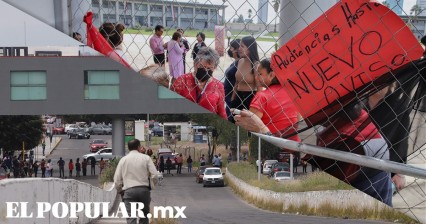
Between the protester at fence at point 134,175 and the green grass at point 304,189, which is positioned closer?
the protester at fence at point 134,175

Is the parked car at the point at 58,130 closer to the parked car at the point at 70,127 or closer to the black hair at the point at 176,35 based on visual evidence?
the parked car at the point at 70,127

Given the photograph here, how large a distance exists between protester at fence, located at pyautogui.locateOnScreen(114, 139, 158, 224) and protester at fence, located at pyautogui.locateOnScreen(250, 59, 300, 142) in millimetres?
924

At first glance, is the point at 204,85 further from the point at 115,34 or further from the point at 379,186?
the point at 379,186

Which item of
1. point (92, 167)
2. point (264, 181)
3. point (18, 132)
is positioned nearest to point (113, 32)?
point (264, 181)

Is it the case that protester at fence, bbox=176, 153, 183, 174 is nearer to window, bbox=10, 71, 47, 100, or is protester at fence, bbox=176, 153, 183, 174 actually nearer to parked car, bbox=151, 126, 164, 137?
parked car, bbox=151, 126, 164, 137

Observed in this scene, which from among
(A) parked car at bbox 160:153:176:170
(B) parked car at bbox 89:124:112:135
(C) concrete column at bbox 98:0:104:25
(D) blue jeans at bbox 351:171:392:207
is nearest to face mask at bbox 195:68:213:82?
(C) concrete column at bbox 98:0:104:25

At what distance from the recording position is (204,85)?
1.64m

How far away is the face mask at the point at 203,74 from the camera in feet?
5.26

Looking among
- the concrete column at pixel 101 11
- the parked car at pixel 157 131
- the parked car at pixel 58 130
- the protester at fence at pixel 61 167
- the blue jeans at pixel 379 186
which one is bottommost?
the protester at fence at pixel 61 167

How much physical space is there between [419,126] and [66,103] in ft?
60.7

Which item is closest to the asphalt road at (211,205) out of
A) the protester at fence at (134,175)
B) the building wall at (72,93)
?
the protester at fence at (134,175)

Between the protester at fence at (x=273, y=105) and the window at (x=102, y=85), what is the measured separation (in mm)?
17265

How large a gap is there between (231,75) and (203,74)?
0.21 feet

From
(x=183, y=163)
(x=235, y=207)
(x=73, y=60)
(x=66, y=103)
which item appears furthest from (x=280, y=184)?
(x=66, y=103)
